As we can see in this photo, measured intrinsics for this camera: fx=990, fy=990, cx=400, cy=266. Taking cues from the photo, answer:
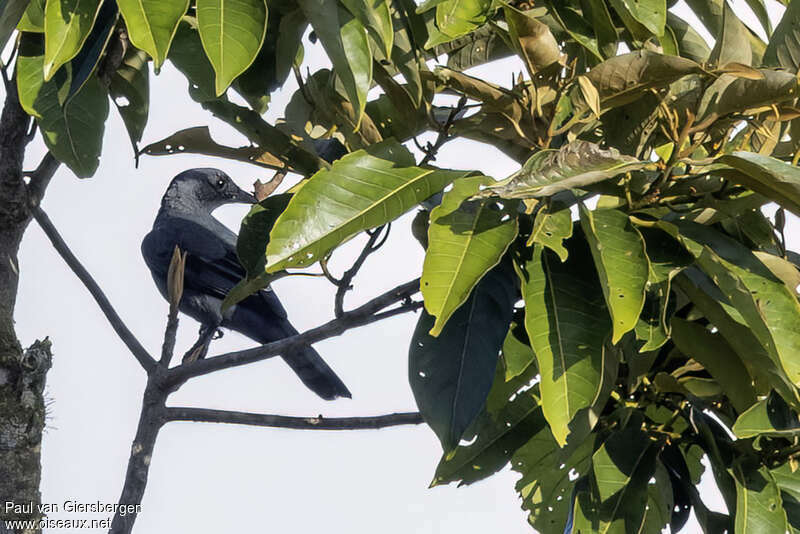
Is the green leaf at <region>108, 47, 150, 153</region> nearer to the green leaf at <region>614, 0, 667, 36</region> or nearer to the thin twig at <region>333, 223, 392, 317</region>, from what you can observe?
the thin twig at <region>333, 223, 392, 317</region>

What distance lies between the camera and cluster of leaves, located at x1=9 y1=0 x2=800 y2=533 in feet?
5.05

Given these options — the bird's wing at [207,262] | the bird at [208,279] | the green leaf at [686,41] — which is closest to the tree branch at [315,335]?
the green leaf at [686,41]

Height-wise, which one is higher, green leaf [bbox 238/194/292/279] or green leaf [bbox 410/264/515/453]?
green leaf [bbox 238/194/292/279]

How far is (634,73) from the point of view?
1644mm

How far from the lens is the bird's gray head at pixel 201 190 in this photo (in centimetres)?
564

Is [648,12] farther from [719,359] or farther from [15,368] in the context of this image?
[15,368]

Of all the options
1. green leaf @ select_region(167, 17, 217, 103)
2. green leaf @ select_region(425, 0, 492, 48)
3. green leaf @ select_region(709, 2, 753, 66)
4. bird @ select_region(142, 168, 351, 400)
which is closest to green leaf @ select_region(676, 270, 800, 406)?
green leaf @ select_region(709, 2, 753, 66)

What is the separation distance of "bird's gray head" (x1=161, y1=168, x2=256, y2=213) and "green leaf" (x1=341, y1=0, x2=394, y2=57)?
4.06 metres

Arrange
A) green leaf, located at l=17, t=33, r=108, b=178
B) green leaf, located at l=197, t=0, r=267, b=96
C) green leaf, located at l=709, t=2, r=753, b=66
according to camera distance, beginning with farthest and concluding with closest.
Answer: green leaf, located at l=17, t=33, r=108, b=178 → green leaf, located at l=709, t=2, r=753, b=66 → green leaf, located at l=197, t=0, r=267, b=96

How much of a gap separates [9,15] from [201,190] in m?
4.10

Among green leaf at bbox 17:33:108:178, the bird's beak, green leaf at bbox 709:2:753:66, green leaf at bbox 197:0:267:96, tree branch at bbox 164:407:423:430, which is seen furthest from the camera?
the bird's beak

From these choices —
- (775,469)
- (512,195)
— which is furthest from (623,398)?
(512,195)

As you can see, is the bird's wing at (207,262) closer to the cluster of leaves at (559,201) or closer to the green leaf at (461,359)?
the cluster of leaves at (559,201)

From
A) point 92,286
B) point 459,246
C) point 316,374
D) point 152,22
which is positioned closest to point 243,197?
point 316,374
